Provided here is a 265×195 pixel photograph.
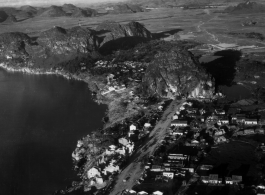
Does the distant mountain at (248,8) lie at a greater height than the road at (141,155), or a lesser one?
greater

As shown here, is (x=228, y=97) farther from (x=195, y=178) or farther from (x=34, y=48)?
(x=34, y=48)

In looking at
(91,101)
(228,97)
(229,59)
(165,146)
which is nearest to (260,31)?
(229,59)

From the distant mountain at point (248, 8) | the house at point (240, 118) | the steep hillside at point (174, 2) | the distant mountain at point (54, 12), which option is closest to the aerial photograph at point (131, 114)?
the house at point (240, 118)

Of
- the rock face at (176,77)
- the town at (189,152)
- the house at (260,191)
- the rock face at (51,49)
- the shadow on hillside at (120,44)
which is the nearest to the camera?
the house at (260,191)

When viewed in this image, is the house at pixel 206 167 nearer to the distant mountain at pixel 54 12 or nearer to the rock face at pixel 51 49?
the rock face at pixel 51 49

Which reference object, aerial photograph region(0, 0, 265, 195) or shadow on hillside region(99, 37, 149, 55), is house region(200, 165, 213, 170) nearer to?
aerial photograph region(0, 0, 265, 195)

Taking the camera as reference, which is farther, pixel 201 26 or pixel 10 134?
pixel 201 26
